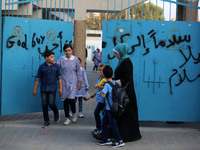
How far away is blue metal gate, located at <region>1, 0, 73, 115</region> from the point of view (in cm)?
803

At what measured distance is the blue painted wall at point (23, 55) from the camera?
26.3 ft

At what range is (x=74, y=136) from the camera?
267 inches

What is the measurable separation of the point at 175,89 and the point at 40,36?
3.23 metres

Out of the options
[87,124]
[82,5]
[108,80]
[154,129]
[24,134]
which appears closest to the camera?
[108,80]

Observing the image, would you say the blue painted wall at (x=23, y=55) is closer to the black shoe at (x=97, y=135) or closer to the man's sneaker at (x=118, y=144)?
the black shoe at (x=97, y=135)

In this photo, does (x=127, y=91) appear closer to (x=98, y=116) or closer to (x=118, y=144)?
(x=98, y=116)

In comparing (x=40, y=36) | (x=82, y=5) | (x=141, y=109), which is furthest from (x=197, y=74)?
(x=82, y=5)

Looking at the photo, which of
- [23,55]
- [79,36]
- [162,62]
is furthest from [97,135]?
[79,36]

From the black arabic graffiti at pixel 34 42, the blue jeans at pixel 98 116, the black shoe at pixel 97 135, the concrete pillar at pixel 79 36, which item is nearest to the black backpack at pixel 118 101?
the black shoe at pixel 97 135

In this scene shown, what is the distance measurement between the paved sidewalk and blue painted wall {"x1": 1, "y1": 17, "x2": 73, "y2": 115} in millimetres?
471

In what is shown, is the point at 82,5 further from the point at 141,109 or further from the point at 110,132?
the point at 110,132

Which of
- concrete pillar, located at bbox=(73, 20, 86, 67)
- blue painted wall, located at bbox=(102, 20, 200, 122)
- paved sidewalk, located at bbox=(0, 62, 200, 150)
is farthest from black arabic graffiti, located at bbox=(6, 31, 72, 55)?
concrete pillar, located at bbox=(73, 20, 86, 67)

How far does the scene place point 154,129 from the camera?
7578 mm

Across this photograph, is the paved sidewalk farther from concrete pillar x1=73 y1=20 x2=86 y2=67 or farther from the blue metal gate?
concrete pillar x1=73 y1=20 x2=86 y2=67
